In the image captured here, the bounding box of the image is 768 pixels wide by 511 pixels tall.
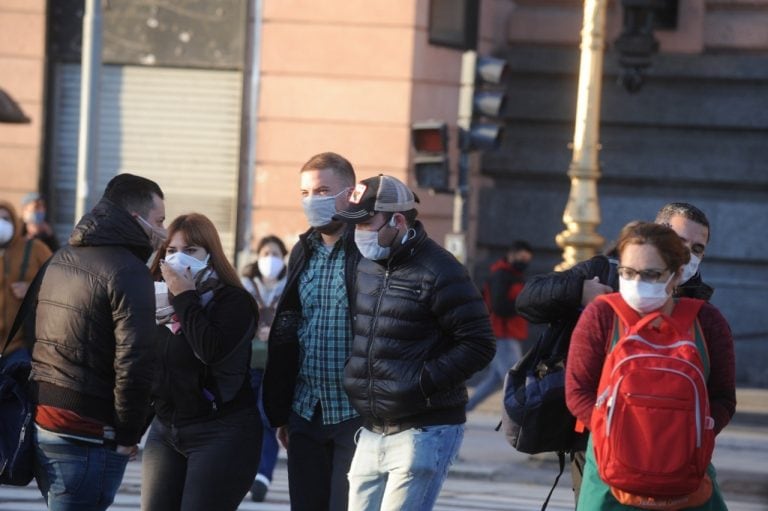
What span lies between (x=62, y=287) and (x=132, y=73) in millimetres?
11816

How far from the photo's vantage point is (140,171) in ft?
57.2

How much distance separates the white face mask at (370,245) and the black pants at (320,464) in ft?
2.13


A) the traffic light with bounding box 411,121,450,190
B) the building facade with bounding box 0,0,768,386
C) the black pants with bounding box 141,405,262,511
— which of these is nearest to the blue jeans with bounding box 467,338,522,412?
the traffic light with bounding box 411,121,450,190

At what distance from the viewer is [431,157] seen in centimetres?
1358

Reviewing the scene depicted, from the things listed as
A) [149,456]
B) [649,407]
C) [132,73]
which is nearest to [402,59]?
[132,73]

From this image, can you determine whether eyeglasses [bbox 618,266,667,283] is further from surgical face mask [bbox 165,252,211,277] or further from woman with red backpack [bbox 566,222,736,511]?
surgical face mask [bbox 165,252,211,277]

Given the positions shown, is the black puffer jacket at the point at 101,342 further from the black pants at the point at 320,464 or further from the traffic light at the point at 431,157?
the traffic light at the point at 431,157

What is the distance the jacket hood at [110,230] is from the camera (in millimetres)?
5832

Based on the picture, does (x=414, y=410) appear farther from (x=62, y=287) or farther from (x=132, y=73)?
(x=132, y=73)

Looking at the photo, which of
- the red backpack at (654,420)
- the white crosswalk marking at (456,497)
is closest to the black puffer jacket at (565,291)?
the red backpack at (654,420)

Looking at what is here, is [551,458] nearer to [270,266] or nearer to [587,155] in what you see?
[587,155]

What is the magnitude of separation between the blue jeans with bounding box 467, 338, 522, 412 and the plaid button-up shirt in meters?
7.46

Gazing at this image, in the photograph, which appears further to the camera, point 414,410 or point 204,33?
point 204,33

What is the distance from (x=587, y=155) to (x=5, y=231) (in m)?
4.37
